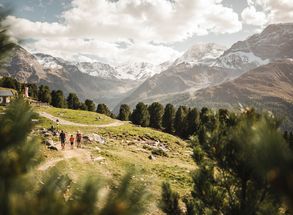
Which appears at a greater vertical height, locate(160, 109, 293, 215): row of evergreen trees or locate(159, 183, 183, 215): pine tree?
locate(160, 109, 293, 215): row of evergreen trees

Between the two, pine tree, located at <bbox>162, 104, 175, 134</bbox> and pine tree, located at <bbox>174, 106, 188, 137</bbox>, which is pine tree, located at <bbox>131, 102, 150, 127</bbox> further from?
pine tree, located at <bbox>174, 106, 188, 137</bbox>

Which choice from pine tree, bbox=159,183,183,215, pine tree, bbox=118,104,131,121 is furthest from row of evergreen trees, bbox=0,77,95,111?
pine tree, bbox=159,183,183,215

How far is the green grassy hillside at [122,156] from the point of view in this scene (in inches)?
1243

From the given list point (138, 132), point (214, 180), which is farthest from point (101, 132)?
point (214, 180)

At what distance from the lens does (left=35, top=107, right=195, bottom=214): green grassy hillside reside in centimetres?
3156

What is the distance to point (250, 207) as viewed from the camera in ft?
27.1

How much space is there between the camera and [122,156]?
39.8 metres

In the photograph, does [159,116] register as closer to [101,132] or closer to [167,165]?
[101,132]

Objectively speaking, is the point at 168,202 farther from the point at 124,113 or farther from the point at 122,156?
the point at 124,113

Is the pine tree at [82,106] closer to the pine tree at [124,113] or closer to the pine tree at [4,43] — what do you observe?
the pine tree at [124,113]

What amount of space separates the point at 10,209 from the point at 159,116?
92749 millimetres

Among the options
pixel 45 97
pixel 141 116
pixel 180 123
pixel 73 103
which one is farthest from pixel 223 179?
pixel 73 103

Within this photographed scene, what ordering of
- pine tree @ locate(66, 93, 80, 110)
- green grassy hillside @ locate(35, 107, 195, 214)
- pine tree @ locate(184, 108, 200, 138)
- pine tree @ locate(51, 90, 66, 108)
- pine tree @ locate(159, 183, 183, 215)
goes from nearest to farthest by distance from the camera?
→ pine tree @ locate(159, 183, 183, 215) < green grassy hillside @ locate(35, 107, 195, 214) < pine tree @ locate(184, 108, 200, 138) < pine tree @ locate(51, 90, 66, 108) < pine tree @ locate(66, 93, 80, 110)

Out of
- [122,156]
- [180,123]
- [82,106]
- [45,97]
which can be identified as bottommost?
[122,156]
